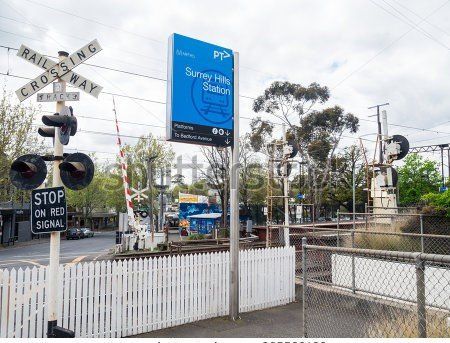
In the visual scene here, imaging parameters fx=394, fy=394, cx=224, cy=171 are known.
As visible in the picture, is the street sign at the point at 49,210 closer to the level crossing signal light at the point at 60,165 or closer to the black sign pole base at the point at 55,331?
the level crossing signal light at the point at 60,165

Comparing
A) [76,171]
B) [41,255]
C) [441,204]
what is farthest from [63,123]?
[41,255]

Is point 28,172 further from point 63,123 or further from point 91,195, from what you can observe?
point 91,195

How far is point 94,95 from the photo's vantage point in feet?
20.2

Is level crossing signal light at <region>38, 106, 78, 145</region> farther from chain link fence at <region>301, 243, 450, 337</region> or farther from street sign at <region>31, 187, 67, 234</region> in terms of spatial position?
chain link fence at <region>301, 243, 450, 337</region>

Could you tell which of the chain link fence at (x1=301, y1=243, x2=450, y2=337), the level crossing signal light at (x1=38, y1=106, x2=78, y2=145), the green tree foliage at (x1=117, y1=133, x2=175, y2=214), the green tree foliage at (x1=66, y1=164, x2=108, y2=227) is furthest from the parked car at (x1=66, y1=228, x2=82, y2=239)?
the level crossing signal light at (x1=38, y1=106, x2=78, y2=145)

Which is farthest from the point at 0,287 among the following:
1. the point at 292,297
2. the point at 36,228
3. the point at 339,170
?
the point at 339,170

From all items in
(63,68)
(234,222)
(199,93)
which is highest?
(199,93)

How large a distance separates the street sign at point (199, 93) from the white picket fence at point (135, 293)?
2661 mm

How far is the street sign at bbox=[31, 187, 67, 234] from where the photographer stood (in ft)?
19.3

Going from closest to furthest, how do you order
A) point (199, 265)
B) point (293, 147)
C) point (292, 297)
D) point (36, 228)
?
point (36, 228), point (199, 265), point (292, 297), point (293, 147)

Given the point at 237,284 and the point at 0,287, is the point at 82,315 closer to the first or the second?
the point at 0,287

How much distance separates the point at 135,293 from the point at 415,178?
1558 inches

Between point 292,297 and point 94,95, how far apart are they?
6.90 m

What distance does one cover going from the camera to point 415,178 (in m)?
40.8
